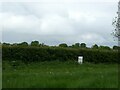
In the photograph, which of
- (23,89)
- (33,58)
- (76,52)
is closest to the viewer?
(23,89)

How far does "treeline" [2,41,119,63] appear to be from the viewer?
32000 mm

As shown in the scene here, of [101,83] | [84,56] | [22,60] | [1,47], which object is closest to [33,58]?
[22,60]

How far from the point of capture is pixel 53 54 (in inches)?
1330

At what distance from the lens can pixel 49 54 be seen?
33.5 meters

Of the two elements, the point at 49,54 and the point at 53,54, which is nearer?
the point at 49,54

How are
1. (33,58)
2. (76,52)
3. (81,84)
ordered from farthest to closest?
(76,52)
(33,58)
(81,84)

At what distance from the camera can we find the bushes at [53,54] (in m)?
32.0

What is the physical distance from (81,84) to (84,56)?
23.9 meters

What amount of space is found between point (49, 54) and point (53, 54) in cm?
46

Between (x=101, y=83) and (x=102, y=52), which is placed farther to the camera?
(x=102, y=52)

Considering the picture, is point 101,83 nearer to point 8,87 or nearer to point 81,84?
point 81,84

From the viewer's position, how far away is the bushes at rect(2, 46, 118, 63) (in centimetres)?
3200

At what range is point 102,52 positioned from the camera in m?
36.9

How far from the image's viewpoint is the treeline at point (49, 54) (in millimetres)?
32000
